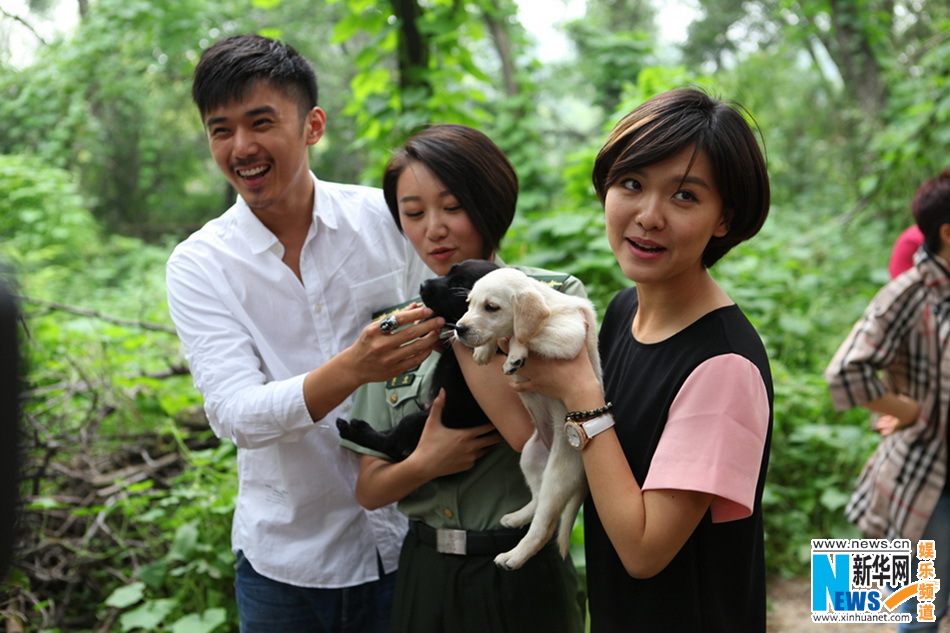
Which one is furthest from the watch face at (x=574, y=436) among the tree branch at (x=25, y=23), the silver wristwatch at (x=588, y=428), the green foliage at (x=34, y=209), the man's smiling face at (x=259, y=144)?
the tree branch at (x=25, y=23)

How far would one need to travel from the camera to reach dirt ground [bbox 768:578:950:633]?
457 centimetres

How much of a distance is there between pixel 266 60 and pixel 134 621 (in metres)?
2.75

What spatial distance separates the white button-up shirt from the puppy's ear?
815 mm

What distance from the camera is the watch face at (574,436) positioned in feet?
5.44

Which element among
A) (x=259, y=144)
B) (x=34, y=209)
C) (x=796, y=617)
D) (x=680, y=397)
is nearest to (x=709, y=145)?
(x=680, y=397)

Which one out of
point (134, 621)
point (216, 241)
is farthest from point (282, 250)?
point (134, 621)

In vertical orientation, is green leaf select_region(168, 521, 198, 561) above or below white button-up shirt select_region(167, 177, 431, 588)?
below

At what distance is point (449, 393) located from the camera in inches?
84.4

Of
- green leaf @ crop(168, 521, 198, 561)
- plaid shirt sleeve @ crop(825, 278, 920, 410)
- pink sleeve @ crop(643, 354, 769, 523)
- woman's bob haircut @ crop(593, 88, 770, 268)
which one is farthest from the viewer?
green leaf @ crop(168, 521, 198, 561)

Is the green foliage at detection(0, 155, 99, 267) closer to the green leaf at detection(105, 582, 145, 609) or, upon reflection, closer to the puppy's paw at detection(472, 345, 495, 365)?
the green leaf at detection(105, 582, 145, 609)

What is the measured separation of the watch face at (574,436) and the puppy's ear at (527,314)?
237 mm

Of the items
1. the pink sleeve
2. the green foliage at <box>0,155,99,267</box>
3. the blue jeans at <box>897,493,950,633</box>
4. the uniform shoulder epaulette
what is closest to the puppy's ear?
the pink sleeve

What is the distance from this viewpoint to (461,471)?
2123mm

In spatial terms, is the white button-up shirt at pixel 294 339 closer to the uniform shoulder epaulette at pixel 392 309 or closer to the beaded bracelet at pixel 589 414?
the uniform shoulder epaulette at pixel 392 309
